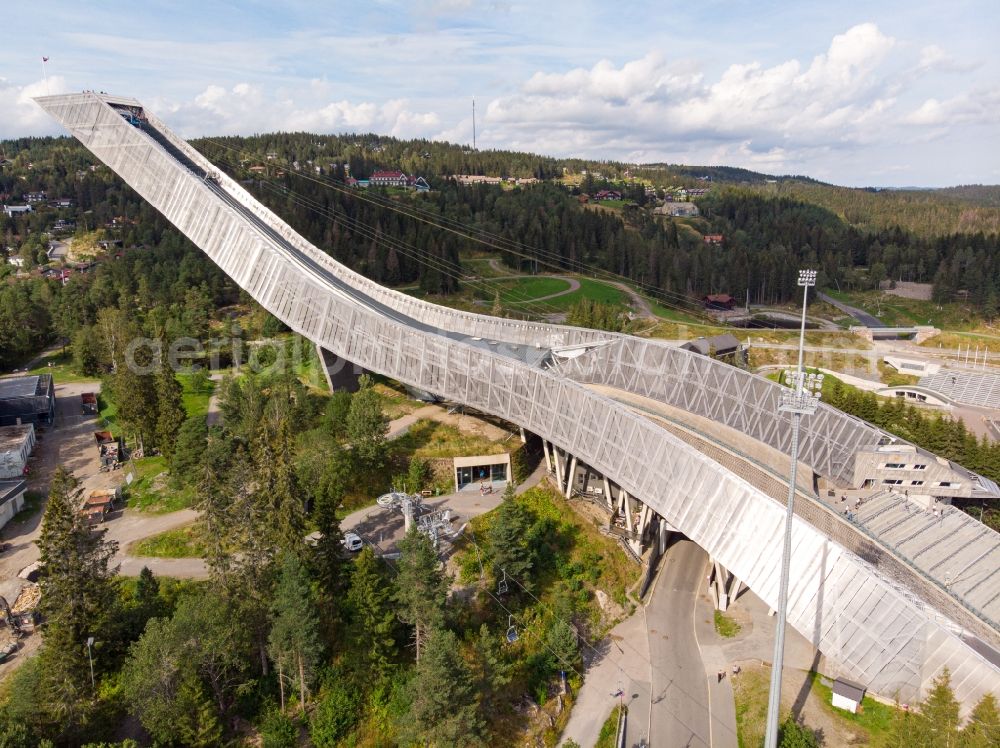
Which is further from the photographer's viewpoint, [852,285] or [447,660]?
[852,285]

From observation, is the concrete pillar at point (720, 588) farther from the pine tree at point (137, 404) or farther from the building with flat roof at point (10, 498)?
the building with flat roof at point (10, 498)

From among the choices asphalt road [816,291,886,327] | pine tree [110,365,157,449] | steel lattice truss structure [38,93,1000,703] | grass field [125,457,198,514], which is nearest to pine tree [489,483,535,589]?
steel lattice truss structure [38,93,1000,703]

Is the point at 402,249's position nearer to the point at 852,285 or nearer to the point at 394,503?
the point at 394,503

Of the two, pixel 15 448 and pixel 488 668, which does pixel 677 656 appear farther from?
pixel 15 448

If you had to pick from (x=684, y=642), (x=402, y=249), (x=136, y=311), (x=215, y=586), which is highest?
(x=402, y=249)

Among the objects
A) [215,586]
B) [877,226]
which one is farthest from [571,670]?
[877,226]

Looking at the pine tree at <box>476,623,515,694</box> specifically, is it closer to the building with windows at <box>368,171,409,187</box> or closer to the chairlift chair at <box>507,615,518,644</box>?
the chairlift chair at <box>507,615,518,644</box>

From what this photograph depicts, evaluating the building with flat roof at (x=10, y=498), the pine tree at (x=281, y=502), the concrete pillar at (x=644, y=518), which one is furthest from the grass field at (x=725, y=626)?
the building with flat roof at (x=10, y=498)
